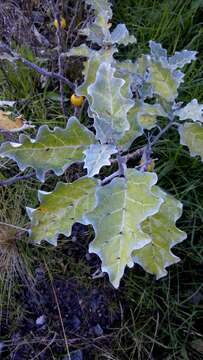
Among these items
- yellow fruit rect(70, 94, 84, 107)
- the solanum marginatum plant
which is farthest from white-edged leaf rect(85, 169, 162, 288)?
yellow fruit rect(70, 94, 84, 107)

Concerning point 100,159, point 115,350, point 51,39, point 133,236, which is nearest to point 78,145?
point 100,159

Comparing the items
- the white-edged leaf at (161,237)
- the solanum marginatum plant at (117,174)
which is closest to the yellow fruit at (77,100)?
the solanum marginatum plant at (117,174)

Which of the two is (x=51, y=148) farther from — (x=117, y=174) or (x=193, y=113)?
(x=193, y=113)

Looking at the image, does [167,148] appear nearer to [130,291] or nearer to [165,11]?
[130,291]

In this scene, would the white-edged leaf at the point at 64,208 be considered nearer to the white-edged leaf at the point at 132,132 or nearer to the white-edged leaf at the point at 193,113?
the white-edged leaf at the point at 132,132

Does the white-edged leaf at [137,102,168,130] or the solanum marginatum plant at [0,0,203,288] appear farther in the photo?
the white-edged leaf at [137,102,168,130]

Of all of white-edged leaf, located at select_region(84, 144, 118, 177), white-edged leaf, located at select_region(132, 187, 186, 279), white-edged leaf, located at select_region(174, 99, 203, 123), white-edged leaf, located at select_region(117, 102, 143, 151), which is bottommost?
white-edged leaf, located at select_region(132, 187, 186, 279)

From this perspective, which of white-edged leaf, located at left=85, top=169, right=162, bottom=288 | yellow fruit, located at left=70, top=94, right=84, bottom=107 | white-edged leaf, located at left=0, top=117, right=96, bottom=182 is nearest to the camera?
white-edged leaf, located at left=85, top=169, right=162, bottom=288

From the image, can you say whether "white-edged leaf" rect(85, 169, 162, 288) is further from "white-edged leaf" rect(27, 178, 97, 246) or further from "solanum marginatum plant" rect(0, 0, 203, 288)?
"white-edged leaf" rect(27, 178, 97, 246)
